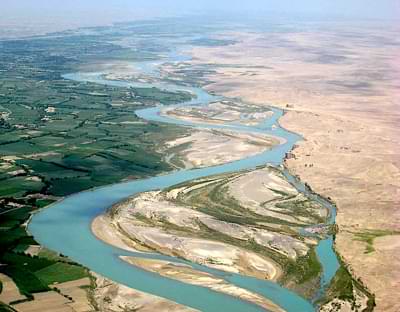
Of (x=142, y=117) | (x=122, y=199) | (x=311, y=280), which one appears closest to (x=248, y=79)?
(x=142, y=117)

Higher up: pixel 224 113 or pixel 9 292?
pixel 224 113

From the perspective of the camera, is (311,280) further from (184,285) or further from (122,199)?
(122,199)

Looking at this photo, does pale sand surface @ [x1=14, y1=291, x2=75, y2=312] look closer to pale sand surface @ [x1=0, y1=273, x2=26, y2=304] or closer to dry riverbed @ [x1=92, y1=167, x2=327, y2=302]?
pale sand surface @ [x1=0, y1=273, x2=26, y2=304]

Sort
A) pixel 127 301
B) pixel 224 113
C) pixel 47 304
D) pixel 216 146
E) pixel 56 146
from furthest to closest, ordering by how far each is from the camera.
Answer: pixel 224 113 → pixel 216 146 → pixel 56 146 → pixel 127 301 → pixel 47 304

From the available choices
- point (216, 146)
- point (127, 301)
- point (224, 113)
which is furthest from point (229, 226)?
point (224, 113)

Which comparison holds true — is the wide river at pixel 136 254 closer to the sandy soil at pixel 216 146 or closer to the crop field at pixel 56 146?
the crop field at pixel 56 146

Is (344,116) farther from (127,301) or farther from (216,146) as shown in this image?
(127,301)

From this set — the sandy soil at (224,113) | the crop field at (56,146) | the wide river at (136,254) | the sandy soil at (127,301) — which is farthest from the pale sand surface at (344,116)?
the crop field at (56,146)
